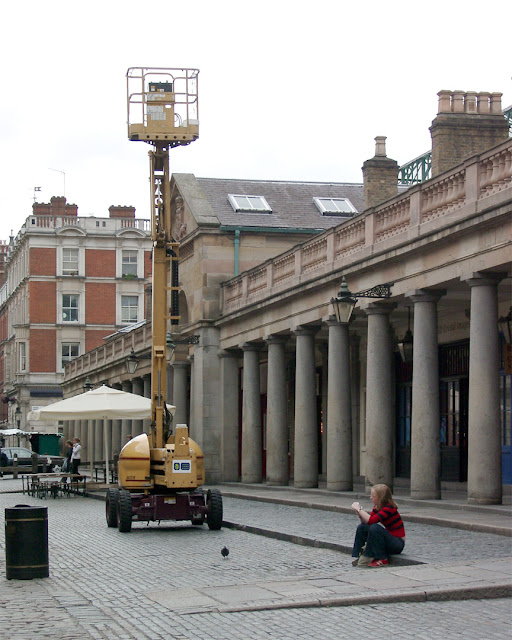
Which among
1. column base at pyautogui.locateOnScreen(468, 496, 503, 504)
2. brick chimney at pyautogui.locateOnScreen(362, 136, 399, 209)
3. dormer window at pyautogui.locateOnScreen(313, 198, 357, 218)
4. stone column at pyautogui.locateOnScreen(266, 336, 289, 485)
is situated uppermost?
dormer window at pyautogui.locateOnScreen(313, 198, 357, 218)

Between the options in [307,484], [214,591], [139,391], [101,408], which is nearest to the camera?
[214,591]

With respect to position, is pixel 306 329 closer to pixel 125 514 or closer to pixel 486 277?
pixel 486 277

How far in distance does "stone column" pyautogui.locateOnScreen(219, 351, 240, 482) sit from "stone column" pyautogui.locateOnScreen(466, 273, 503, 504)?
1732 centimetres

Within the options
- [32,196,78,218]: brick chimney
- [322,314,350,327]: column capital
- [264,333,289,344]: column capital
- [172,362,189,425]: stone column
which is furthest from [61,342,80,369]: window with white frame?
[322,314,350,327]: column capital

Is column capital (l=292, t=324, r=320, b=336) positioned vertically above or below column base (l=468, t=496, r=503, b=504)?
above

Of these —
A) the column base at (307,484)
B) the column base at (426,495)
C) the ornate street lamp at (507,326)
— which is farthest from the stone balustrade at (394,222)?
the column base at (307,484)

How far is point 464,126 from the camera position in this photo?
A: 26844 millimetres

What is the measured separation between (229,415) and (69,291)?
1941 inches

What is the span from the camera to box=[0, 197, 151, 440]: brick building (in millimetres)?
84250

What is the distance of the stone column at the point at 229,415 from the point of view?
122 feet

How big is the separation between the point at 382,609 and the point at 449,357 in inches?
761

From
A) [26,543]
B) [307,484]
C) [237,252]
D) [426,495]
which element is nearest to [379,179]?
[237,252]

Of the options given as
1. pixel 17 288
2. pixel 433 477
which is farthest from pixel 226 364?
pixel 17 288

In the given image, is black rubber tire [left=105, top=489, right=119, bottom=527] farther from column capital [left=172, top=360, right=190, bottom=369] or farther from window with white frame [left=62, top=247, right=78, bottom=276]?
window with white frame [left=62, top=247, right=78, bottom=276]
